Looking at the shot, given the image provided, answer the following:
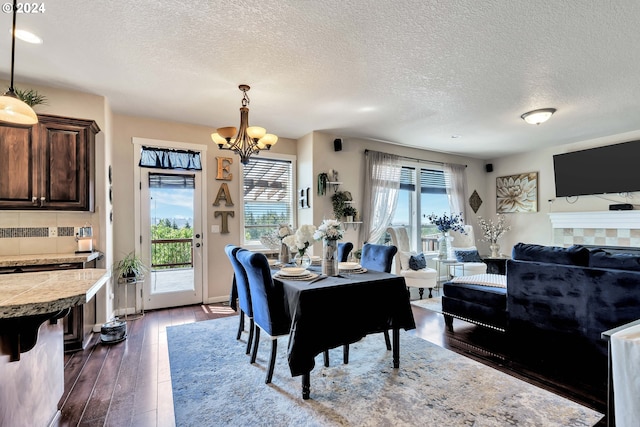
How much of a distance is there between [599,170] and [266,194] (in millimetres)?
5550

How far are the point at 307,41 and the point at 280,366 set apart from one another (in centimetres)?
269

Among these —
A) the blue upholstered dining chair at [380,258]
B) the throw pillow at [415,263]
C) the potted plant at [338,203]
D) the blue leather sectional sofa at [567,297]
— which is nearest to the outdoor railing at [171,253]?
the potted plant at [338,203]

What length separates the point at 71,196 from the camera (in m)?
3.21

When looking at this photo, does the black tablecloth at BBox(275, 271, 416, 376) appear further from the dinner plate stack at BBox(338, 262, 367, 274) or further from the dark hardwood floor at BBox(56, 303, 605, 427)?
the dark hardwood floor at BBox(56, 303, 605, 427)

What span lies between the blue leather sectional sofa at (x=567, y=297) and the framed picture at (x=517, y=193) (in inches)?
161

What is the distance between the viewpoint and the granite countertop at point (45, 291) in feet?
3.71

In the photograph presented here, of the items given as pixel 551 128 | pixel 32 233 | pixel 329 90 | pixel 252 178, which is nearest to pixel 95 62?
pixel 32 233

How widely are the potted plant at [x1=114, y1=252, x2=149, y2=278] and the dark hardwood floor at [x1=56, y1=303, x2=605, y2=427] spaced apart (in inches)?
23.3

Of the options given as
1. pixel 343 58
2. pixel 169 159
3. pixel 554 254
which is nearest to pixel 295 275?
pixel 343 58

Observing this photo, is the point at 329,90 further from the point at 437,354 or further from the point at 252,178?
the point at 437,354

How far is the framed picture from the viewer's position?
6.29 m

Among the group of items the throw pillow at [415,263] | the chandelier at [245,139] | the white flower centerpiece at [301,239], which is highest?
the chandelier at [245,139]

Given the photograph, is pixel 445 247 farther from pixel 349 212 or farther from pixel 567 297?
pixel 567 297

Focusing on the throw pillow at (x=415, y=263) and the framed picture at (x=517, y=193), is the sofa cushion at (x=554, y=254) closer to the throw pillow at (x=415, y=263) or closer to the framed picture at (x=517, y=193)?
the throw pillow at (x=415, y=263)
